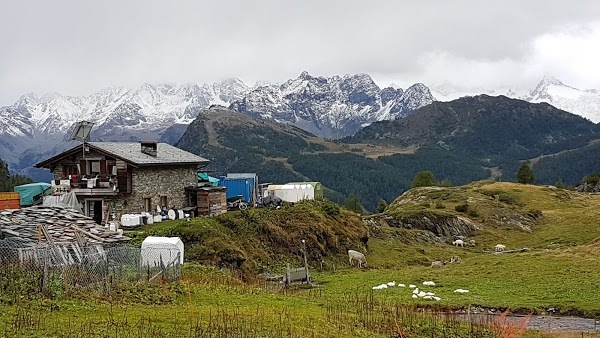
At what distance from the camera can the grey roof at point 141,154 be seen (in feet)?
197

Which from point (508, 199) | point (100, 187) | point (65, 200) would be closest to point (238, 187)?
point (100, 187)

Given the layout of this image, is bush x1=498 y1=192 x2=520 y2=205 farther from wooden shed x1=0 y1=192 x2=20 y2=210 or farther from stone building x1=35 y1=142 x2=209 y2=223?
wooden shed x1=0 y1=192 x2=20 y2=210

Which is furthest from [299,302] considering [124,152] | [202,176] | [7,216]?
[202,176]

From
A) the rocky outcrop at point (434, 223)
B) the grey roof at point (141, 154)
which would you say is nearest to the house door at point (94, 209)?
the grey roof at point (141, 154)

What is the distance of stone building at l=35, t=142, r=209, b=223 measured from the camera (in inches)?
2307

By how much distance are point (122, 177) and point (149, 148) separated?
26.5 feet

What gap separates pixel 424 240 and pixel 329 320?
6158 cm

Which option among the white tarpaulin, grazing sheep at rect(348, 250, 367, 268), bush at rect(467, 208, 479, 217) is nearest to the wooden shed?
the white tarpaulin

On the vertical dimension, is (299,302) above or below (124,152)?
below

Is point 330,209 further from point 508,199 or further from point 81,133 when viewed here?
point 508,199

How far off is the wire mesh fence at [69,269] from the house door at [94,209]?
80.6ft

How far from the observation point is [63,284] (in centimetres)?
2662

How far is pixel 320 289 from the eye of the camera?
142 ft

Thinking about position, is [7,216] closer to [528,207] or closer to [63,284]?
[63,284]
